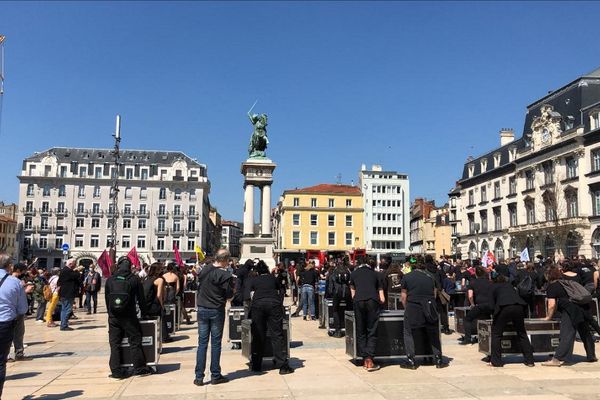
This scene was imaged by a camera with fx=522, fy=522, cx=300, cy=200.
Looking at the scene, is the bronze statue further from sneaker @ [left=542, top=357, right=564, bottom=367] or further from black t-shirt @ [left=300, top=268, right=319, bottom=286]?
sneaker @ [left=542, top=357, right=564, bottom=367]

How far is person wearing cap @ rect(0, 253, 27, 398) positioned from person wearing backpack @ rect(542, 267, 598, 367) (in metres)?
8.67

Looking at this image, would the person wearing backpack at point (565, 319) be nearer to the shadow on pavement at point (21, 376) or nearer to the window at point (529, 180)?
the shadow on pavement at point (21, 376)

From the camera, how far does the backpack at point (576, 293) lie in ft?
31.0

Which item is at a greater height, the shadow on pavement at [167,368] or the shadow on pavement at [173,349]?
the shadow on pavement at [167,368]

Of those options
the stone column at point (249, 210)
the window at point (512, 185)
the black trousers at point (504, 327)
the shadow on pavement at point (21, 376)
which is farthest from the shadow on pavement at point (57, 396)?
the window at point (512, 185)

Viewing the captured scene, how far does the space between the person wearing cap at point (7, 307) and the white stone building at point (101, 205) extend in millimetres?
74115

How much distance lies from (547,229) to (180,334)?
48373 millimetres

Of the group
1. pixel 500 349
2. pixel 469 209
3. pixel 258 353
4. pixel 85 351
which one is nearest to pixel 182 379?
pixel 258 353

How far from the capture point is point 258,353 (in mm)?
9195

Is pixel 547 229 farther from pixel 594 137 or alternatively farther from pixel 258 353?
pixel 258 353

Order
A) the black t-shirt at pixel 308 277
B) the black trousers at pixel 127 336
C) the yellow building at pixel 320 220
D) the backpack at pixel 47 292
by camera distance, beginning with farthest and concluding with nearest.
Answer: the yellow building at pixel 320 220, the black t-shirt at pixel 308 277, the backpack at pixel 47 292, the black trousers at pixel 127 336

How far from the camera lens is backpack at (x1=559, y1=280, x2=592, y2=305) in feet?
31.0

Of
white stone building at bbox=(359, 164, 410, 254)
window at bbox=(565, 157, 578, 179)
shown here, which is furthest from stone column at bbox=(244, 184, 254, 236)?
white stone building at bbox=(359, 164, 410, 254)

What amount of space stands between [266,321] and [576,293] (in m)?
5.66
